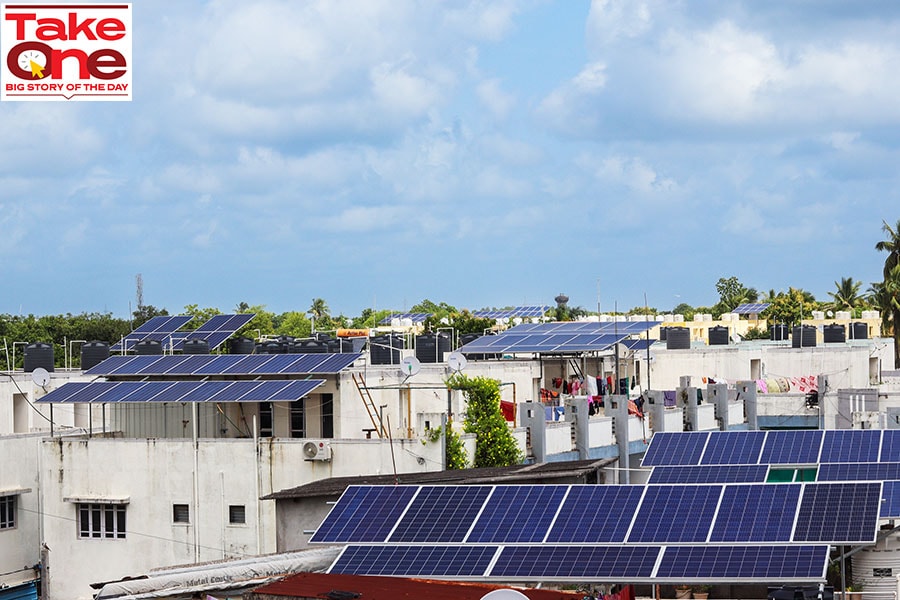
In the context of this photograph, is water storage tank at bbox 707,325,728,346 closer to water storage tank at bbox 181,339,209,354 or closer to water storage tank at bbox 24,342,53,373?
water storage tank at bbox 181,339,209,354

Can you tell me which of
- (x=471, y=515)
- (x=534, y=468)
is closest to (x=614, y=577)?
(x=471, y=515)

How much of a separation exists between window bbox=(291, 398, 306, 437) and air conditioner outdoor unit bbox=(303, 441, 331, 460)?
5.65m

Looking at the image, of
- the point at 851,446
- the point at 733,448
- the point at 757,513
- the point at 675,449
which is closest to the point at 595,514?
the point at 757,513

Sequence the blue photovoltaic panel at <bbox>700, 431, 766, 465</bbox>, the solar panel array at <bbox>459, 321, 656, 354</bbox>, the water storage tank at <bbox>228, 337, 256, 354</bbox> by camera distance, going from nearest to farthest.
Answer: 1. the blue photovoltaic panel at <bbox>700, 431, 766, 465</bbox>
2. the solar panel array at <bbox>459, 321, 656, 354</bbox>
3. the water storage tank at <bbox>228, 337, 256, 354</bbox>

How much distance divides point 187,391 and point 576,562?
20.0 m

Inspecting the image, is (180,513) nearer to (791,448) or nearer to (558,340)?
(791,448)

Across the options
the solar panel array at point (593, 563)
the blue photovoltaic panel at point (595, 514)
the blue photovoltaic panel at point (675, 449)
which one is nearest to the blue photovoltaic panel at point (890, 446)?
the blue photovoltaic panel at point (675, 449)

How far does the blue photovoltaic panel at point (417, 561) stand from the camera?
2239 centimetres

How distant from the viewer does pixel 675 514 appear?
23.0 metres

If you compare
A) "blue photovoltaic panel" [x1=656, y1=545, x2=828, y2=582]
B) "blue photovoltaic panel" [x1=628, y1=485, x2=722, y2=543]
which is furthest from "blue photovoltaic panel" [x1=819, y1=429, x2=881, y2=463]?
"blue photovoltaic panel" [x1=656, y1=545, x2=828, y2=582]

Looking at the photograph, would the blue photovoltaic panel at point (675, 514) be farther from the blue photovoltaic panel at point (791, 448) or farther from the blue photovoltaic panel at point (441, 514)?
the blue photovoltaic panel at point (791, 448)

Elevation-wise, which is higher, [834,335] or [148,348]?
[148,348]

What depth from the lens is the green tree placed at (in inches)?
1478

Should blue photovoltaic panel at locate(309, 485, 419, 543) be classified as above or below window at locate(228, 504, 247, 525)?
above
